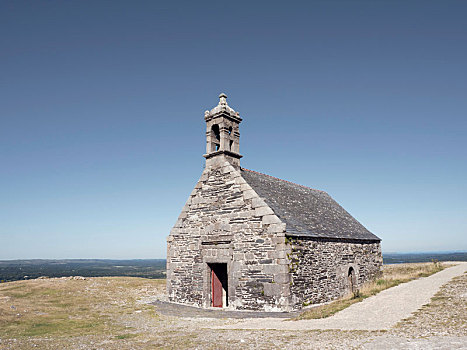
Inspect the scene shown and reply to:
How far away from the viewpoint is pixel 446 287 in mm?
14125

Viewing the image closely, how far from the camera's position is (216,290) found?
14.8 meters

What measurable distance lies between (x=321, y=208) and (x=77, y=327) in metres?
13.6

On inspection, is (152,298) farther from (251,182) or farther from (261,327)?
(261,327)

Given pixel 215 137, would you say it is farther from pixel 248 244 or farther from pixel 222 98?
pixel 248 244

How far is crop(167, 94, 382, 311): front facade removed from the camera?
501 inches

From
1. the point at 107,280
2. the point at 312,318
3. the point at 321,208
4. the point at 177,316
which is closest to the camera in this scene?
the point at 312,318

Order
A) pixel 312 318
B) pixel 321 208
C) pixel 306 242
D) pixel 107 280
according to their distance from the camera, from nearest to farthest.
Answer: pixel 312 318
pixel 306 242
pixel 321 208
pixel 107 280

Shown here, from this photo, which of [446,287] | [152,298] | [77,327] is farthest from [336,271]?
[77,327]

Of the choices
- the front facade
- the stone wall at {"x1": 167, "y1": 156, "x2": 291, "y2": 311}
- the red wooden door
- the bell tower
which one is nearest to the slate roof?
the front facade

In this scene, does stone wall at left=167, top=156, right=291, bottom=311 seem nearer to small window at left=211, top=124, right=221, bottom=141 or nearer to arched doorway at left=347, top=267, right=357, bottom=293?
small window at left=211, top=124, right=221, bottom=141

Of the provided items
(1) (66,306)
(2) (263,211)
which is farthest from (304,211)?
(1) (66,306)

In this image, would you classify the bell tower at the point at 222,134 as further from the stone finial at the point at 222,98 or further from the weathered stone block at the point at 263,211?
the weathered stone block at the point at 263,211

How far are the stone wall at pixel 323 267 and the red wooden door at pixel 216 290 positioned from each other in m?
3.81

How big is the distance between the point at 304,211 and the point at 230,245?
15.1 ft
